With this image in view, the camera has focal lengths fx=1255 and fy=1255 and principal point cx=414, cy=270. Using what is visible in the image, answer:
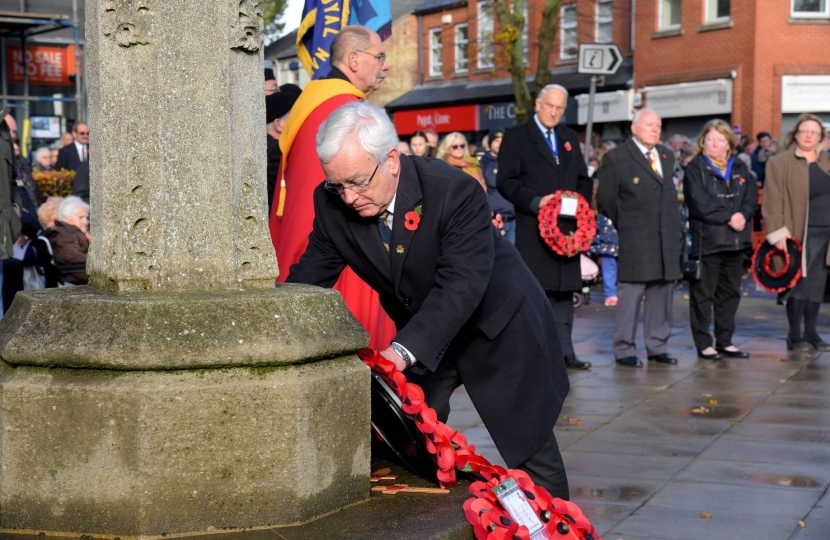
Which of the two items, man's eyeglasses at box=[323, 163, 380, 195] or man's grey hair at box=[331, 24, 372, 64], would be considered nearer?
man's eyeglasses at box=[323, 163, 380, 195]

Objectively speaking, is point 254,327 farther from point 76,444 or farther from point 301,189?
point 301,189

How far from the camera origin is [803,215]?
11.7 metres

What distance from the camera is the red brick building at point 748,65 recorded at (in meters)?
31.3

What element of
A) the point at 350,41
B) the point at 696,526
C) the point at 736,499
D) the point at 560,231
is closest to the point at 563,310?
the point at 560,231

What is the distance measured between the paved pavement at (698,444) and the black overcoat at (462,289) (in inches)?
47.6

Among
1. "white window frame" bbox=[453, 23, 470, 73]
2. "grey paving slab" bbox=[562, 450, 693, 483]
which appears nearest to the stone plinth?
"grey paving slab" bbox=[562, 450, 693, 483]

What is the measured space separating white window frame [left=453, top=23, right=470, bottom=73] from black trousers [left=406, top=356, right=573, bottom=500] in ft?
134

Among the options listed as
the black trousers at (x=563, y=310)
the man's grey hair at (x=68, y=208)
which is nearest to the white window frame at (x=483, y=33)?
the black trousers at (x=563, y=310)

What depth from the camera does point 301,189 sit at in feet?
20.6

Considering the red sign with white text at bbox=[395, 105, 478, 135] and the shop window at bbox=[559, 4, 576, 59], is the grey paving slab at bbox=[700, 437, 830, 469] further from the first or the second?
the red sign with white text at bbox=[395, 105, 478, 135]

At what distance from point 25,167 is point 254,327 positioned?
9.11 meters

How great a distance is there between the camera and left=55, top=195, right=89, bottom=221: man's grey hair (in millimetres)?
10195

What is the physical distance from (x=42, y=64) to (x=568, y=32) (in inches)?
773

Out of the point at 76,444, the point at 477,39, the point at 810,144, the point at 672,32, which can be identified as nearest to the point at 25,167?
the point at 810,144
